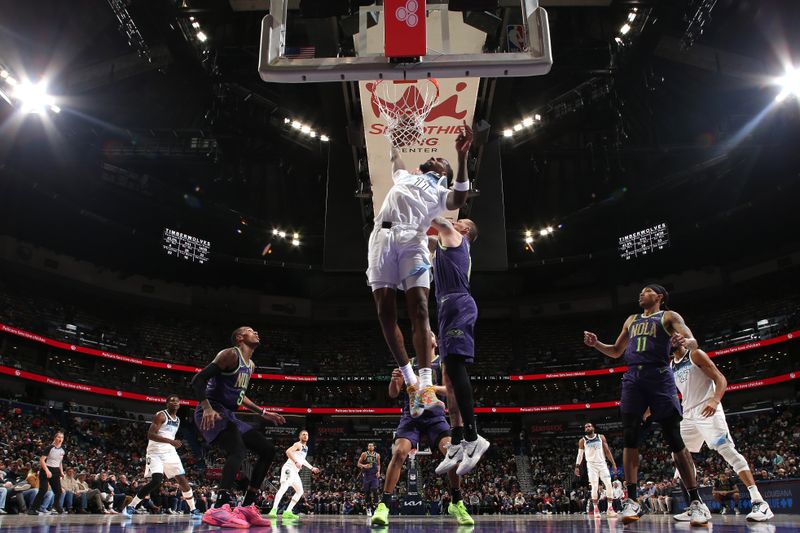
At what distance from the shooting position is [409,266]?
4.50 meters

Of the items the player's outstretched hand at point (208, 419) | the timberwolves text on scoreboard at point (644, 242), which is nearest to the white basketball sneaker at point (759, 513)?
the player's outstretched hand at point (208, 419)

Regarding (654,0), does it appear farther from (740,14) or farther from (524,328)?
(524,328)

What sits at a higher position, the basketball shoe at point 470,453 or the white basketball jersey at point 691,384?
the white basketball jersey at point 691,384

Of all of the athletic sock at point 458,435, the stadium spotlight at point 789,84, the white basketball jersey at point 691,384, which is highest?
the stadium spotlight at point 789,84

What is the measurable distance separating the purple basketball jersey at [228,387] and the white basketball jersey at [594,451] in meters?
11.0

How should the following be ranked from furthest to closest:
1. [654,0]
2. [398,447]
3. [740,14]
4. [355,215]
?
[740,14], [654,0], [355,215], [398,447]

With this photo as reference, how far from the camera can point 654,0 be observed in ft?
47.7

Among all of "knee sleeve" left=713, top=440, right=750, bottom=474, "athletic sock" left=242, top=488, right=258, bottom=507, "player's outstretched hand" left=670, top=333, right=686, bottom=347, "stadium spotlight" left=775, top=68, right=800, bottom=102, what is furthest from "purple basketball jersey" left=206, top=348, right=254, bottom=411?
"stadium spotlight" left=775, top=68, right=800, bottom=102

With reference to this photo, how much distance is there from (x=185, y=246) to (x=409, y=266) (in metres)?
26.9

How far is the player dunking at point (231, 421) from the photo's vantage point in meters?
4.83

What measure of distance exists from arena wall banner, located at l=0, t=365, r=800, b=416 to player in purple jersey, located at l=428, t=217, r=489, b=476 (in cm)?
2257

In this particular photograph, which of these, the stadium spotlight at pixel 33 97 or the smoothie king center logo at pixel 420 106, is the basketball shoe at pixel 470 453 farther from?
the stadium spotlight at pixel 33 97

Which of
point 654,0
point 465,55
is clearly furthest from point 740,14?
point 465,55

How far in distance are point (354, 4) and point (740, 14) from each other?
1488 centimetres
